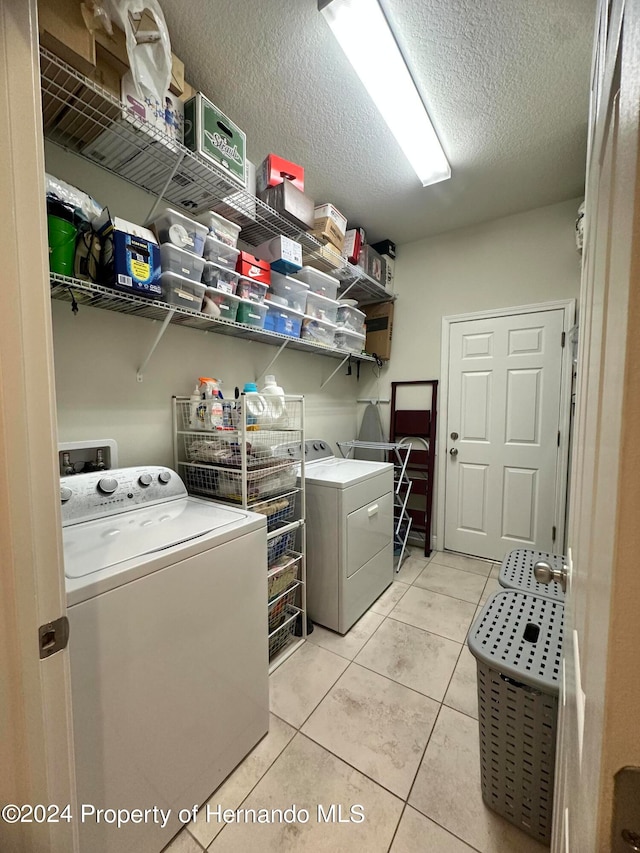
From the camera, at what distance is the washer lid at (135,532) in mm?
931

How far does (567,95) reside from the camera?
5.15 ft

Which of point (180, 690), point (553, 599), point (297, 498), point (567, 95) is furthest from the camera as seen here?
point (297, 498)

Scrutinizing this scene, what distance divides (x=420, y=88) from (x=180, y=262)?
4.55ft

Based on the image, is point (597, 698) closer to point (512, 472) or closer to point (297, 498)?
point (297, 498)

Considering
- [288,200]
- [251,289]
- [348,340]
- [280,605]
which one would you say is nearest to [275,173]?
[288,200]

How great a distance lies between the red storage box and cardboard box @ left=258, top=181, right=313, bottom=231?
0.87 feet

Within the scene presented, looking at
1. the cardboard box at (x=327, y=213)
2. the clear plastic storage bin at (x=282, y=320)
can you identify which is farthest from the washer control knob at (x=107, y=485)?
the cardboard box at (x=327, y=213)

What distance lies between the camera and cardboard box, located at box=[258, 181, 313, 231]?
171 centimetres

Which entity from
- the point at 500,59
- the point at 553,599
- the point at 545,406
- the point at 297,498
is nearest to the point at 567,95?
the point at 500,59

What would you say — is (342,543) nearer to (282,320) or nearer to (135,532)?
(135,532)

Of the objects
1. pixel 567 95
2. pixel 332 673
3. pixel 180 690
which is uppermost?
pixel 567 95

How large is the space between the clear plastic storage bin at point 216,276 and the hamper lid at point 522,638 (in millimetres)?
1697

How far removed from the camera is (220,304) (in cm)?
158

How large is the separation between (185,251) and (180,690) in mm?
1547
